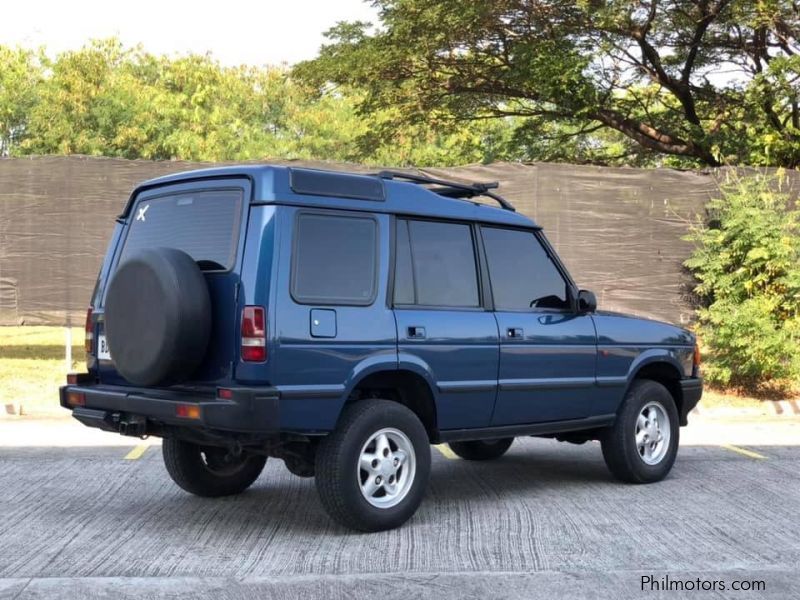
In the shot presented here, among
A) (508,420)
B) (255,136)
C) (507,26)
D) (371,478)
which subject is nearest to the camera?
(371,478)

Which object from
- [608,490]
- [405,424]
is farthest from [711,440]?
[405,424]

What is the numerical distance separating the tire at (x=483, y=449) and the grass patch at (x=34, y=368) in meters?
4.86

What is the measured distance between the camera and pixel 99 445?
9.37 metres

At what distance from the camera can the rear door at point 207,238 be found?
18.6 ft

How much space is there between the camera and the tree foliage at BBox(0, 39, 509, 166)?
155 feet

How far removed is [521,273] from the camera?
23.6ft

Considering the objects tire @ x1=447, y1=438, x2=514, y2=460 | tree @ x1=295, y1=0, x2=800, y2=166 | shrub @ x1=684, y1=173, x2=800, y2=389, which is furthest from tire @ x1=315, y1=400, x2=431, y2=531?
tree @ x1=295, y1=0, x2=800, y2=166

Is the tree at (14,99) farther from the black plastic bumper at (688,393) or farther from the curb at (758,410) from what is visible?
the black plastic bumper at (688,393)

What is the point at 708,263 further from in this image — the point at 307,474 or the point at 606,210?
the point at 307,474

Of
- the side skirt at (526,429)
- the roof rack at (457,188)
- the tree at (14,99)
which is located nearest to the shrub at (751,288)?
the side skirt at (526,429)

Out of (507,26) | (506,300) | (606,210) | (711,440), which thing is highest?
(507,26)

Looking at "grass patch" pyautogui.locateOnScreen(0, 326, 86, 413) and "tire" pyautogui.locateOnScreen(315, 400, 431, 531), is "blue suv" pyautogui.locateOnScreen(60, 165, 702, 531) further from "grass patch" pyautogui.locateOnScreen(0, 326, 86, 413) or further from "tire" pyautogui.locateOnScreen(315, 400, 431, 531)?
"grass patch" pyautogui.locateOnScreen(0, 326, 86, 413)

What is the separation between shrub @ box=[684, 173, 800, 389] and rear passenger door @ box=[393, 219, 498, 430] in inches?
247

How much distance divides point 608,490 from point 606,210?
657 cm
